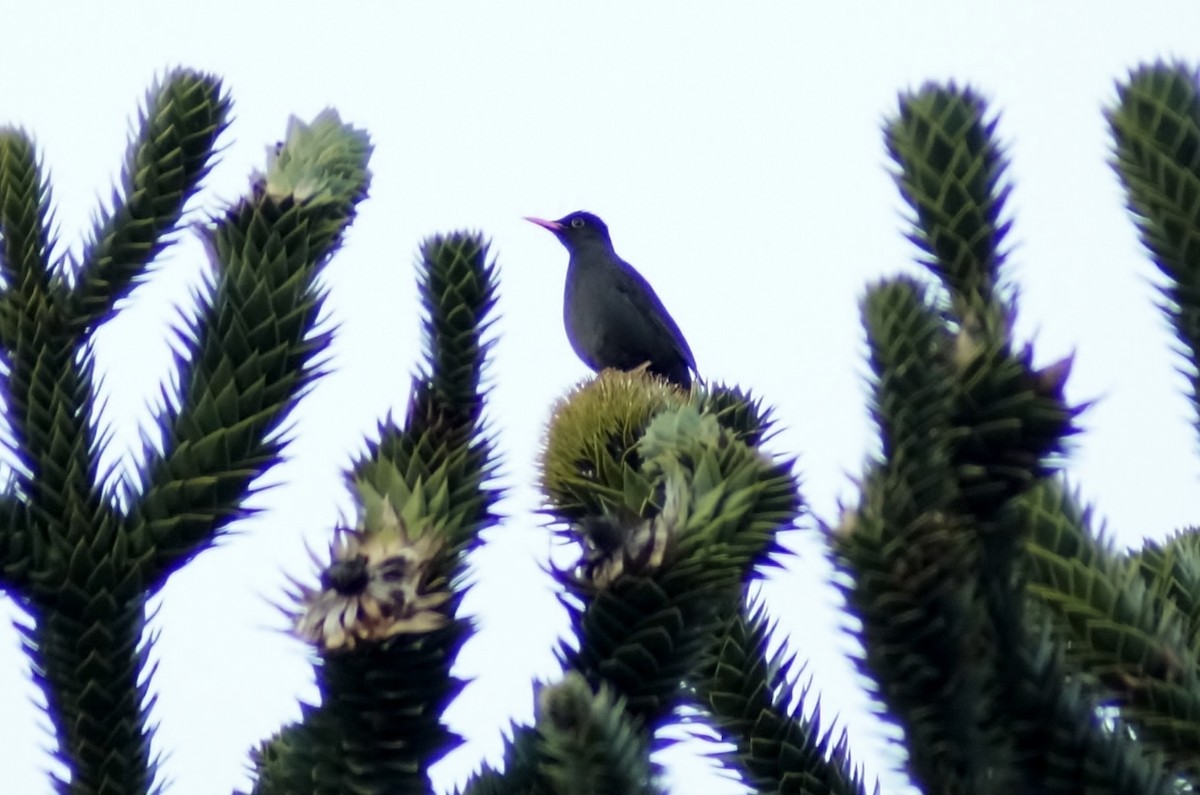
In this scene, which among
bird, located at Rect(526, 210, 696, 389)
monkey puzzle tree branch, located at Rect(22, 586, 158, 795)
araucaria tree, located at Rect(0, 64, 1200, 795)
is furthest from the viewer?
bird, located at Rect(526, 210, 696, 389)

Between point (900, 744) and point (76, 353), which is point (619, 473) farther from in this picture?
point (900, 744)

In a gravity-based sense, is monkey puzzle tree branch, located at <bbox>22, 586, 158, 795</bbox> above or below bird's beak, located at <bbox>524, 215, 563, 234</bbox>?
below

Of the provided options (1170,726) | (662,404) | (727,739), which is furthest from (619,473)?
(1170,726)

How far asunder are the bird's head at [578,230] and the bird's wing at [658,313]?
0.52 meters

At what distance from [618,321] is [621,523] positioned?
20.4 feet

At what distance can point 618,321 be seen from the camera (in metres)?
8.27

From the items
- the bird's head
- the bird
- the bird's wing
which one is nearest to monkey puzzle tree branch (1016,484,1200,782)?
the bird

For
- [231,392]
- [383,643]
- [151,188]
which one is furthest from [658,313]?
[383,643]

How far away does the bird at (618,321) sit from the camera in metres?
8.22

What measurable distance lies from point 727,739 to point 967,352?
102 cm

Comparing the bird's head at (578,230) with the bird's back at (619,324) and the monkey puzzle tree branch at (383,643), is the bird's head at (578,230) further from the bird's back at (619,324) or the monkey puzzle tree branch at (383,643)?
the monkey puzzle tree branch at (383,643)

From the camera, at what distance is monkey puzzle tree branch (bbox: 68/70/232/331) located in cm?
285

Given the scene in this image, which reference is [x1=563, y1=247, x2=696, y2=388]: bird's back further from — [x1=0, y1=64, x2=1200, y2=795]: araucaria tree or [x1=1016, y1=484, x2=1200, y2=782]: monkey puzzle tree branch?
[x1=1016, y1=484, x2=1200, y2=782]: monkey puzzle tree branch

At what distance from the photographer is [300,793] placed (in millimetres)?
1986
